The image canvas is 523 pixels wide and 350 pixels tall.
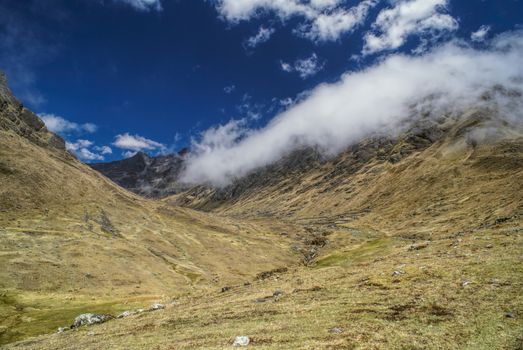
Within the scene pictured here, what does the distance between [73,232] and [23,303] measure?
7188cm

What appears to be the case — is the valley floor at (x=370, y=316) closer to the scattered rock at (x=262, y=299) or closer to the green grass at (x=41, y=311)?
the scattered rock at (x=262, y=299)

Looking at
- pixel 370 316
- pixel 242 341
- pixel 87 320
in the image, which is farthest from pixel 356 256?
pixel 242 341

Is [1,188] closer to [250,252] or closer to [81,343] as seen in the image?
[250,252]

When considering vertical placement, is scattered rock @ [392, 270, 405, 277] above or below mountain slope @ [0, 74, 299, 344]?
below

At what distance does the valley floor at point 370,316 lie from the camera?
29094 millimetres

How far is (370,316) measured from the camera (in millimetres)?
36031

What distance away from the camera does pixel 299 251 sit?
198 meters

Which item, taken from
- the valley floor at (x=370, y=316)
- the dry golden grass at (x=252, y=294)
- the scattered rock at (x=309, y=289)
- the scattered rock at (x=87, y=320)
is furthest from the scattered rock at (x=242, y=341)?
the scattered rock at (x=87, y=320)

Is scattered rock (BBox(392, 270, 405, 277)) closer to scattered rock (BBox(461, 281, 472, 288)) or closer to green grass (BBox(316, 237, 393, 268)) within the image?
scattered rock (BBox(461, 281, 472, 288))

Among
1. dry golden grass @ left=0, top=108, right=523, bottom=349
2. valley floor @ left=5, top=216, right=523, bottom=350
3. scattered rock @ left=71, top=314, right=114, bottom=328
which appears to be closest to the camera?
valley floor @ left=5, top=216, right=523, bottom=350

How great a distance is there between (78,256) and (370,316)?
10691cm

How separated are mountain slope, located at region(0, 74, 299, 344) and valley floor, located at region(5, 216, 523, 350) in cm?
3167

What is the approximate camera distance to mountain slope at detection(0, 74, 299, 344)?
8294 cm

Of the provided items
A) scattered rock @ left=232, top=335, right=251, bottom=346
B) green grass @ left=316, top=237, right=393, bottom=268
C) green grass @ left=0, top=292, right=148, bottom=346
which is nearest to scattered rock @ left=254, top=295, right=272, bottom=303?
scattered rock @ left=232, top=335, right=251, bottom=346
